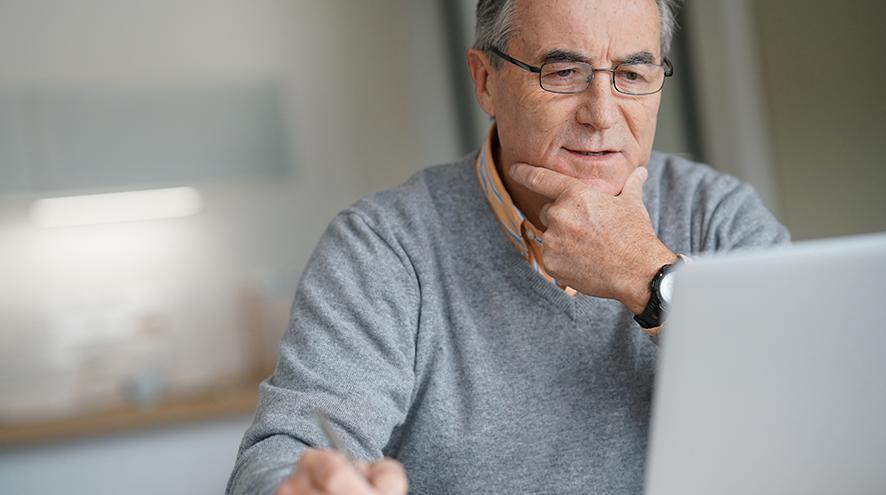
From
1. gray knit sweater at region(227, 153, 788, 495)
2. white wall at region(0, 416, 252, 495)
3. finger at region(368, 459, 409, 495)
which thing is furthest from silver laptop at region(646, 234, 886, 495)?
white wall at region(0, 416, 252, 495)

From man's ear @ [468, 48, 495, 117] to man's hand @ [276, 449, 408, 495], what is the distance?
836 mm

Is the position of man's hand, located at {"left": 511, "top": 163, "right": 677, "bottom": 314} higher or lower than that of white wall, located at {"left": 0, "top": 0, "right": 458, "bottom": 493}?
higher

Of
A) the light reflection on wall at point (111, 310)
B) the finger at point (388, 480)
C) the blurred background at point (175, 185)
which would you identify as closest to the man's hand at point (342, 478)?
the finger at point (388, 480)

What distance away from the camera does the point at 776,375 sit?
2.13 ft

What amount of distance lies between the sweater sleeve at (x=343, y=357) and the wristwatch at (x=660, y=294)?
32 centimetres

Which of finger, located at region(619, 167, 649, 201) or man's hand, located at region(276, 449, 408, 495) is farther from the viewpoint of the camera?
finger, located at region(619, 167, 649, 201)

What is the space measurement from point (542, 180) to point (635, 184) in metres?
0.13

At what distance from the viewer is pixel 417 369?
1.21 metres

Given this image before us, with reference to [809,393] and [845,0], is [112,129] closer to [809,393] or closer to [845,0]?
[845,0]

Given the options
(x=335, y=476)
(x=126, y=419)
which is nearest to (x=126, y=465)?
(x=126, y=419)

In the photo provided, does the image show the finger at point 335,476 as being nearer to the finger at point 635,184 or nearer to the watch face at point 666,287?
the watch face at point 666,287

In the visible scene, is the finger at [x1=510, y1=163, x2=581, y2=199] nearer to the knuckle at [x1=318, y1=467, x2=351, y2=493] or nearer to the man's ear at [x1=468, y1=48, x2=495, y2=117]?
the man's ear at [x1=468, y1=48, x2=495, y2=117]

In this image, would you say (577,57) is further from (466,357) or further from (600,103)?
(466,357)

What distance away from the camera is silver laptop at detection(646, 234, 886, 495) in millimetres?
627
